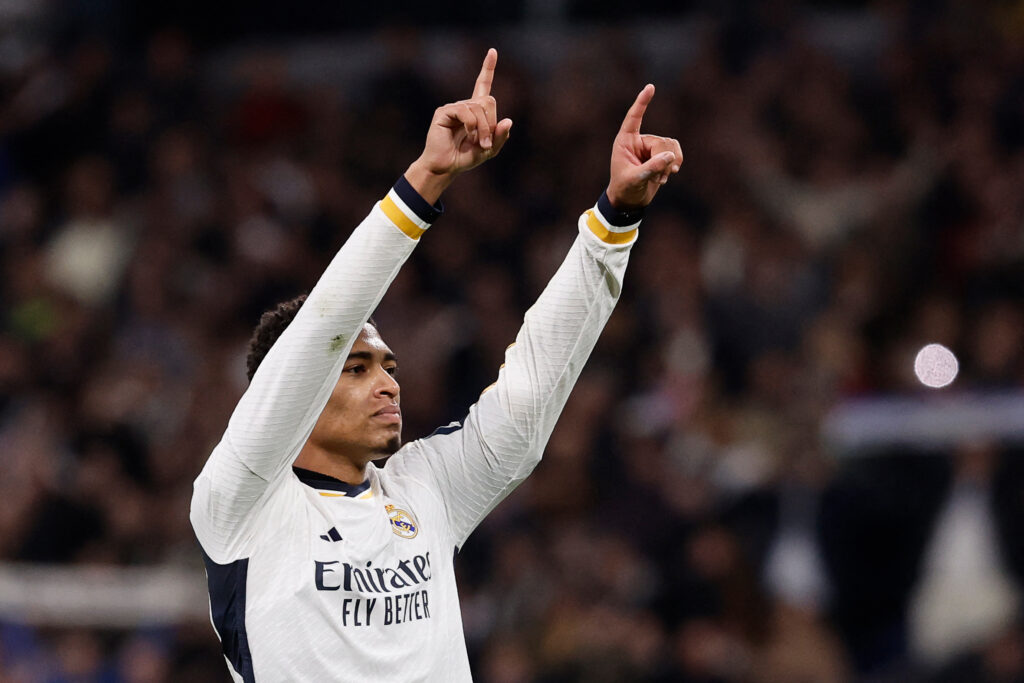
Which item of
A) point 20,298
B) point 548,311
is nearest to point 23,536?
point 20,298

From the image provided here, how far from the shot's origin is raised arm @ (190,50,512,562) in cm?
310

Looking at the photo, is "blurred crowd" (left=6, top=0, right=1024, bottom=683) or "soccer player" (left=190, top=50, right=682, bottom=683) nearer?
"soccer player" (left=190, top=50, right=682, bottom=683)

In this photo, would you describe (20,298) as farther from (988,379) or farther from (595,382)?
(988,379)

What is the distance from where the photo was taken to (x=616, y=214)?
3.59 metres

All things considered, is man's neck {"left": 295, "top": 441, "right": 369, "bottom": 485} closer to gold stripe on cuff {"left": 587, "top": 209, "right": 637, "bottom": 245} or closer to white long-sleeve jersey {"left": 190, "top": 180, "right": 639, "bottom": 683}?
white long-sleeve jersey {"left": 190, "top": 180, "right": 639, "bottom": 683}

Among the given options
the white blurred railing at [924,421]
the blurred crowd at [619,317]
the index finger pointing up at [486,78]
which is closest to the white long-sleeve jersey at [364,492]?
the index finger pointing up at [486,78]

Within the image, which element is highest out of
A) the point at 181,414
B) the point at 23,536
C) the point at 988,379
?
the point at 988,379

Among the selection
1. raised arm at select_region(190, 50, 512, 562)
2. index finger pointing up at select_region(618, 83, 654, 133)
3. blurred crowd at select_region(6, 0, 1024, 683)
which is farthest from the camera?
blurred crowd at select_region(6, 0, 1024, 683)

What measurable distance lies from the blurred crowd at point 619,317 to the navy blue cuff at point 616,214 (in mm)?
3588

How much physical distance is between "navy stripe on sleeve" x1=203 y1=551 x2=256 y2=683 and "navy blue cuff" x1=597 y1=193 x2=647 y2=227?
1171 mm

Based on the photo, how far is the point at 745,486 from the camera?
7.27m

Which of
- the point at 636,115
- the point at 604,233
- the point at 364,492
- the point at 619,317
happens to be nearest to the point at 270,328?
the point at 364,492

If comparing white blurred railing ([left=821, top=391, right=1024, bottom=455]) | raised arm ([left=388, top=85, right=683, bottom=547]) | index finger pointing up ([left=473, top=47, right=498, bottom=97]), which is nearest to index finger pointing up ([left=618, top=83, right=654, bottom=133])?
raised arm ([left=388, top=85, right=683, bottom=547])

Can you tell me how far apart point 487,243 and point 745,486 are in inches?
106
